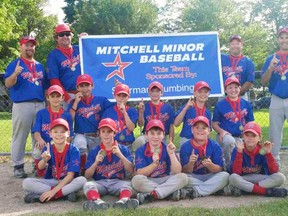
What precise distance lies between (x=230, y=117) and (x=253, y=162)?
96 cm

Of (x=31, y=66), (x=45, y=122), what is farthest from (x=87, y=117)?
(x=31, y=66)

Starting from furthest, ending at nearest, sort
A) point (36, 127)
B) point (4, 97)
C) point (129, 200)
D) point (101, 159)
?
point (4, 97) < point (36, 127) < point (101, 159) < point (129, 200)

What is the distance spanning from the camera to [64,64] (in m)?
6.94

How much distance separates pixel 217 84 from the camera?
24.8ft

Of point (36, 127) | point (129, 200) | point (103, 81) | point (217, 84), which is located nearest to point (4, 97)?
point (103, 81)

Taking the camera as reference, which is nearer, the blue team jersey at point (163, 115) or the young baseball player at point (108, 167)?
the young baseball player at point (108, 167)

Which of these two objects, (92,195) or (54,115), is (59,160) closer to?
(92,195)

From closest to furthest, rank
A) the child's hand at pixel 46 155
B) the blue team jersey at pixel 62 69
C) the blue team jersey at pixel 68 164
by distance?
the child's hand at pixel 46 155 → the blue team jersey at pixel 68 164 → the blue team jersey at pixel 62 69

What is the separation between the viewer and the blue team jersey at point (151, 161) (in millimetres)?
5375

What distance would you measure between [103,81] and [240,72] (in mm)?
2349

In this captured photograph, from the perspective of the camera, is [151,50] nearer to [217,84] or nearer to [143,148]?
[217,84]

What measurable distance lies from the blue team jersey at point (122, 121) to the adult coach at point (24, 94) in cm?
120

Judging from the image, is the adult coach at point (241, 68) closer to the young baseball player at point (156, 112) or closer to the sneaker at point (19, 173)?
the young baseball player at point (156, 112)

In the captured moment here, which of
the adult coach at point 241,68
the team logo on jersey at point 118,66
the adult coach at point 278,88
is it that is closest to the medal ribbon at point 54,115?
the team logo on jersey at point 118,66
